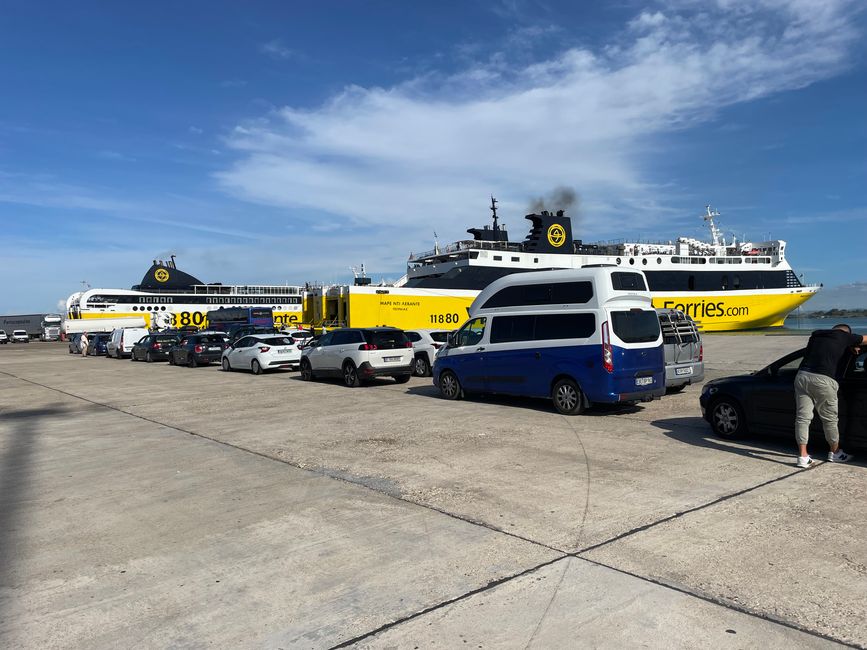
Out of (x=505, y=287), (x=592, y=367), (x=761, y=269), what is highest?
(x=761, y=269)

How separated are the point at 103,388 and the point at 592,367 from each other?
44.9ft

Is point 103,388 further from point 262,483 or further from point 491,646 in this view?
point 491,646

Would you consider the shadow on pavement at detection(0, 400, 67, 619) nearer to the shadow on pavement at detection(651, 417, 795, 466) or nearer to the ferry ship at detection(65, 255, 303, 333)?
the shadow on pavement at detection(651, 417, 795, 466)

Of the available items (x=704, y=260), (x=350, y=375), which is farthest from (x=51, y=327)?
(x=350, y=375)

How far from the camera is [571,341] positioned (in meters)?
10.5

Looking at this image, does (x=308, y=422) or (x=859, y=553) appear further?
(x=308, y=422)

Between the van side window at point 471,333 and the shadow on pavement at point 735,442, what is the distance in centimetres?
385

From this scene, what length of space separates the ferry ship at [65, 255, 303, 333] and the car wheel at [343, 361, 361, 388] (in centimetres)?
4893

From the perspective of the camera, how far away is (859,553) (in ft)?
14.1

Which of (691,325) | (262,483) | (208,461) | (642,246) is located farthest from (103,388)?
(642,246)

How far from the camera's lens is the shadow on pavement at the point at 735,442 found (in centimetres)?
734

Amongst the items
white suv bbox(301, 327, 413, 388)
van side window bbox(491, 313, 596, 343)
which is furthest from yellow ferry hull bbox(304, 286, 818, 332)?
van side window bbox(491, 313, 596, 343)

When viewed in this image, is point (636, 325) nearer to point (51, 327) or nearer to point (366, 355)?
point (366, 355)

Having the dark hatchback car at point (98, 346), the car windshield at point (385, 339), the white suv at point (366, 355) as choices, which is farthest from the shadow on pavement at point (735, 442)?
the dark hatchback car at point (98, 346)
